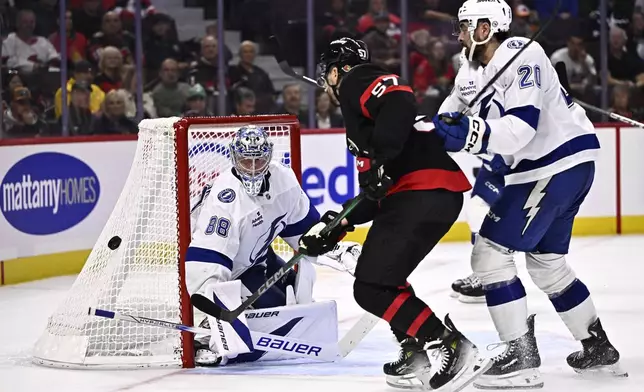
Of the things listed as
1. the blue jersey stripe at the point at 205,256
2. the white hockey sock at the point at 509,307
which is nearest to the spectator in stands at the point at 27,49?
the blue jersey stripe at the point at 205,256

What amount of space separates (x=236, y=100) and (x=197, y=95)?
0.26 metres

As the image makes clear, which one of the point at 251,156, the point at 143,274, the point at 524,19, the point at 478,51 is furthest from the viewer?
the point at 524,19

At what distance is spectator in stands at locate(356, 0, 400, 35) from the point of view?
26.3ft

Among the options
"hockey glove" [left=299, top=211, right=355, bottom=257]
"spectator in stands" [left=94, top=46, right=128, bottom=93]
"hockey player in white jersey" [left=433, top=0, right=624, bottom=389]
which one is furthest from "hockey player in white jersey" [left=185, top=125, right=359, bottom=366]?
"spectator in stands" [left=94, top=46, right=128, bottom=93]

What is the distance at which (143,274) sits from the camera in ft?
13.6

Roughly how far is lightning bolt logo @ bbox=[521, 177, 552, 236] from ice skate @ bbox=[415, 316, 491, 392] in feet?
1.32

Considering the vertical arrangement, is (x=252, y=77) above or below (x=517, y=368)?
above

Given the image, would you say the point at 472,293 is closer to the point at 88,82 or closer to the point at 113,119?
the point at 113,119

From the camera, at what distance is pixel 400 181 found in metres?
3.36

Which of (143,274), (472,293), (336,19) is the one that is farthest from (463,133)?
(336,19)

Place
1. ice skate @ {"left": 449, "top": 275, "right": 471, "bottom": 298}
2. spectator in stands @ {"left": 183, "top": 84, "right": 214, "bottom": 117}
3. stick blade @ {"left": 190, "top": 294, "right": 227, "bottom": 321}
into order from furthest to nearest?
spectator in stands @ {"left": 183, "top": 84, "right": 214, "bottom": 117}
ice skate @ {"left": 449, "top": 275, "right": 471, "bottom": 298}
stick blade @ {"left": 190, "top": 294, "right": 227, "bottom": 321}

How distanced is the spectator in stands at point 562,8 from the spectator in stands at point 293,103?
177 centimetres

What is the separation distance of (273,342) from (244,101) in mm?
3964

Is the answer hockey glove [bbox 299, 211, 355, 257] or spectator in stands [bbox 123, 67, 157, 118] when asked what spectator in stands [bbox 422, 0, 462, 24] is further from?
hockey glove [bbox 299, 211, 355, 257]
